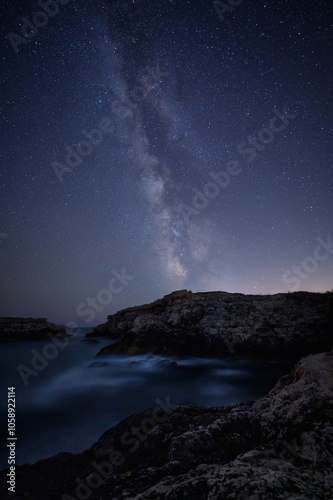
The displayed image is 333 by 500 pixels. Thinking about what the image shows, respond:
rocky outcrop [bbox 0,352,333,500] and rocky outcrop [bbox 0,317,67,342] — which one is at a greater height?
rocky outcrop [bbox 0,317,67,342]

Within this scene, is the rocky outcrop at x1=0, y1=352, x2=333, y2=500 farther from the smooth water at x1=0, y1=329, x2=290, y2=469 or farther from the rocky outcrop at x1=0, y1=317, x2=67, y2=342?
the rocky outcrop at x1=0, y1=317, x2=67, y2=342

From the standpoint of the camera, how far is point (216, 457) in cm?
300

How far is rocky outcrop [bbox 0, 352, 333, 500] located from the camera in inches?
87.3

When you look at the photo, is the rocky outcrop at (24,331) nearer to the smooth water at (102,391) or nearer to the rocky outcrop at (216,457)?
the smooth water at (102,391)

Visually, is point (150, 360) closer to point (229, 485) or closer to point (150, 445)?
point (150, 445)

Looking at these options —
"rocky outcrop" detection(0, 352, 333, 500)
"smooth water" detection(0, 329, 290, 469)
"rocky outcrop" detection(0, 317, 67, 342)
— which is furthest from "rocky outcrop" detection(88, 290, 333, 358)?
"rocky outcrop" detection(0, 317, 67, 342)

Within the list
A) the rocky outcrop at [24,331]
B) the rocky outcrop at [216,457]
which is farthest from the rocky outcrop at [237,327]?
the rocky outcrop at [24,331]

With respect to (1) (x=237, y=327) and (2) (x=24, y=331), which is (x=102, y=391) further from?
(2) (x=24, y=331)

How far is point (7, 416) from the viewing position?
7812 millimetres

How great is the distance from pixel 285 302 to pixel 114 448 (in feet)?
42.9

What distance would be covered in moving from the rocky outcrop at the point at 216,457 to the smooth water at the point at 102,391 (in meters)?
2.12

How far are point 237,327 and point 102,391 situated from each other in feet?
26.2

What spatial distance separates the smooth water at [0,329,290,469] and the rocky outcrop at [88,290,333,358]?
0.93 m

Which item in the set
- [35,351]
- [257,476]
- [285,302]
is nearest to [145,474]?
[257,476]
